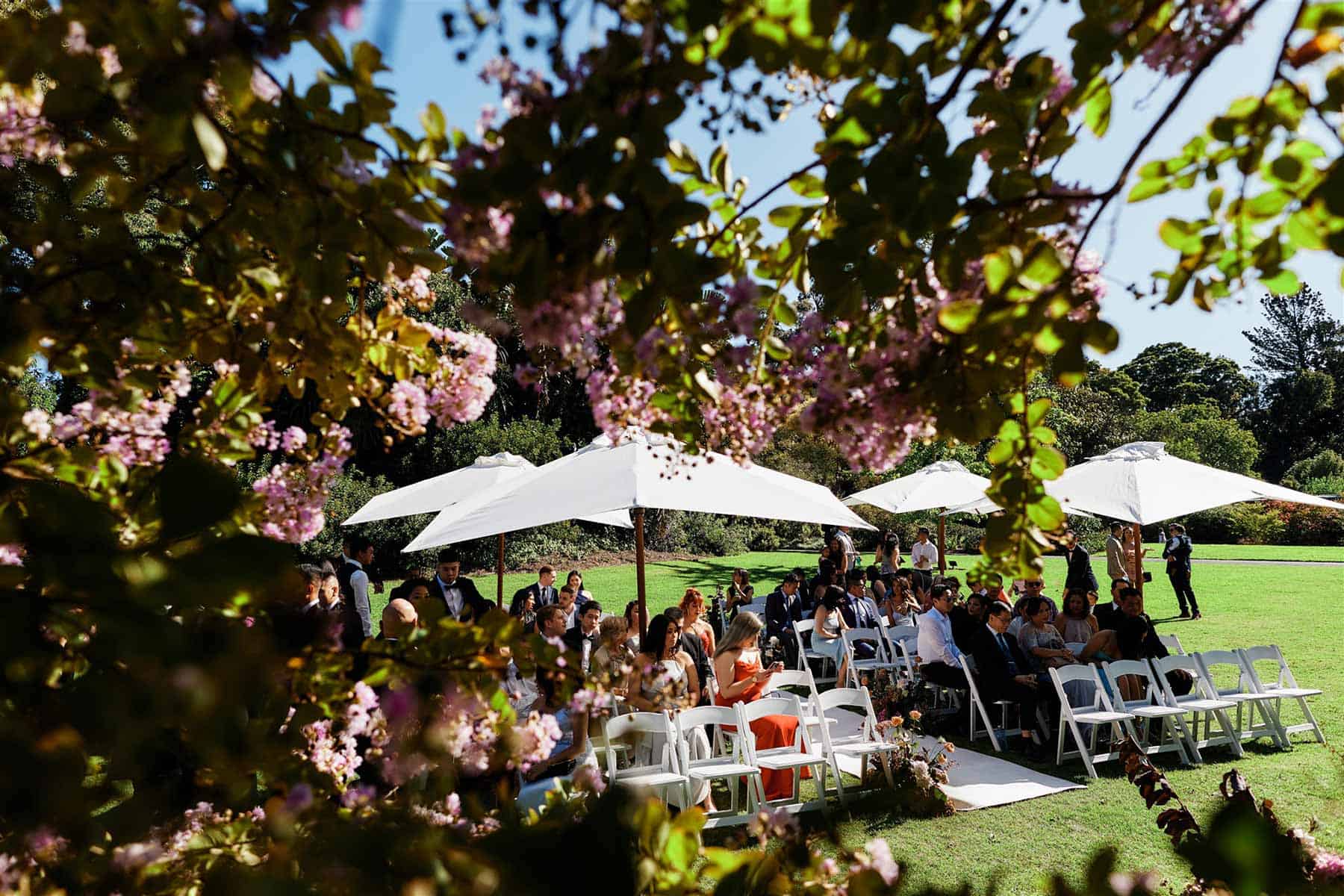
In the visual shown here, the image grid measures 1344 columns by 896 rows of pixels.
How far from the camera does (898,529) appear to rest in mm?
32188

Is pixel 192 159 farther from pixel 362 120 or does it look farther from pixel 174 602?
pixel 174 602

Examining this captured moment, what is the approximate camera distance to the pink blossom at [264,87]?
1257 mm

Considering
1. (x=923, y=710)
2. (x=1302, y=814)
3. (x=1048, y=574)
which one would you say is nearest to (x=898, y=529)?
(x=1048, y=574)

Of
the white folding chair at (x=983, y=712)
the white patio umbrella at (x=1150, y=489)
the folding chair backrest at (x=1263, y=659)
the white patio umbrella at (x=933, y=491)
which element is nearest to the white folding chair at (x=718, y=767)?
the white folding chair at (x=983, y=712)

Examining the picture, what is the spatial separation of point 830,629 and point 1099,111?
909 cm

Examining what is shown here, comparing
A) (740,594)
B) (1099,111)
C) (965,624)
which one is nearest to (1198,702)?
(965,624)

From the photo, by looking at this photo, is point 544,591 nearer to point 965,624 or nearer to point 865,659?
point 865,659

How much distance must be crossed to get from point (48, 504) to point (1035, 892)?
5.47 metres

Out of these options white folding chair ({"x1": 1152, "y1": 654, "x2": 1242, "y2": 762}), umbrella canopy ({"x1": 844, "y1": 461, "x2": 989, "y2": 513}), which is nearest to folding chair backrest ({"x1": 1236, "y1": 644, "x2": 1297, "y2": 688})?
white folding chair ({"x1": 1152, "y1": 654, "x2": 1242, "y2": 762})

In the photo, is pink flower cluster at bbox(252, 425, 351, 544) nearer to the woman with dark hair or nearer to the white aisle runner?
the white aisle runner

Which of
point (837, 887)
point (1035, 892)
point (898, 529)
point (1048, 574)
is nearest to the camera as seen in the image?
point (837, 887)

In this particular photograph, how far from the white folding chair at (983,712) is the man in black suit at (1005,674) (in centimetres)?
7

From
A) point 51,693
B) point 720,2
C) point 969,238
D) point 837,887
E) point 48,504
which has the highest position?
point 720,2

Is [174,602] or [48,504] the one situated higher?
[48,504]
